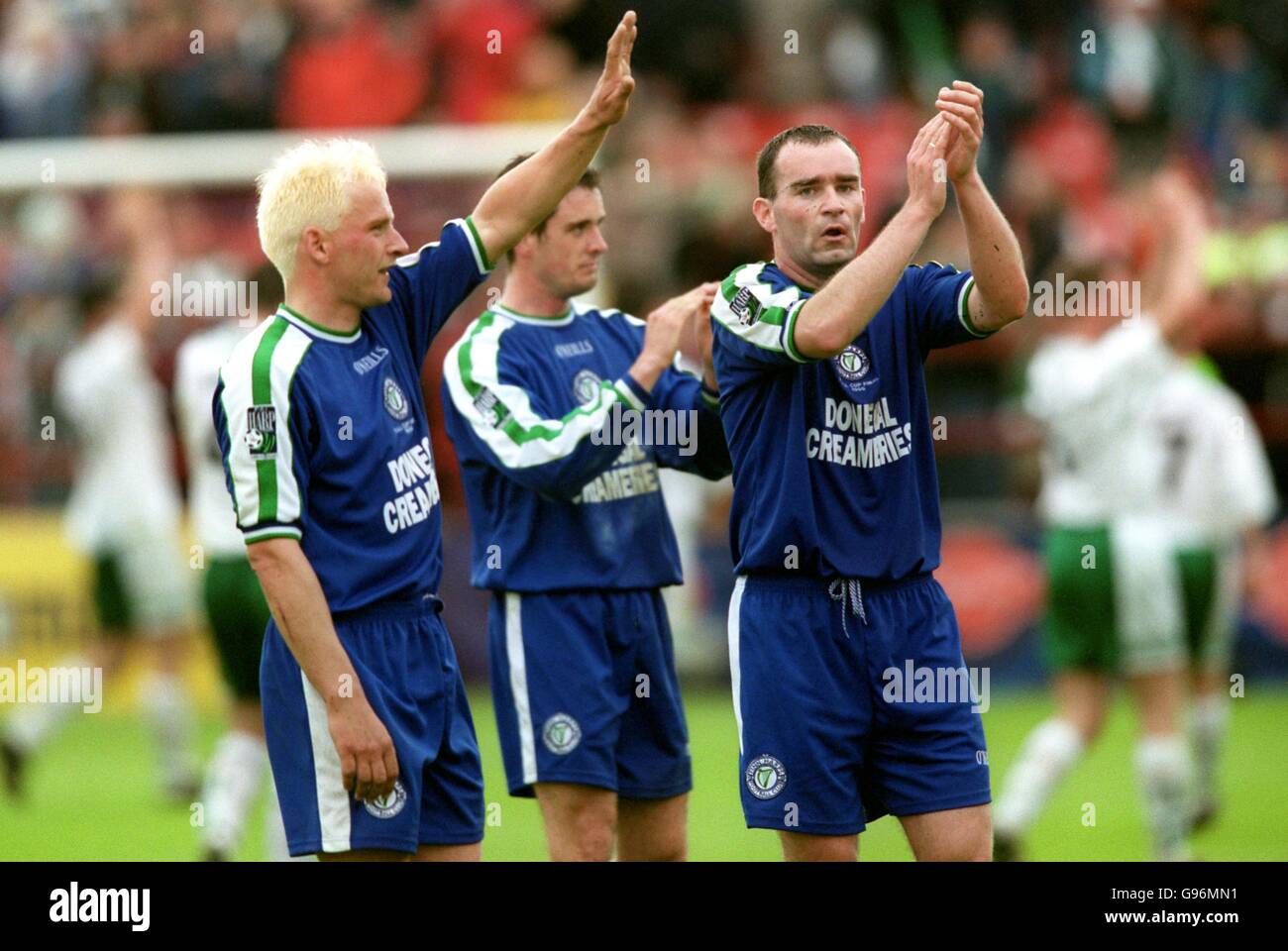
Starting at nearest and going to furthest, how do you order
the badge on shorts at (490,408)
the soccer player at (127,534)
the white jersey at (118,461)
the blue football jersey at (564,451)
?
the blue football jersey at (564,451) < the badge on shorts at (490,408) < the soccer player at (127,534) < the white jersey at (118,461)

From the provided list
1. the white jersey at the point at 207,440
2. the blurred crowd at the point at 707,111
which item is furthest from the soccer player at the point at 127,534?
the blurred crowd at the point at 707,111

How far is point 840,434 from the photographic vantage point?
539 centimetres

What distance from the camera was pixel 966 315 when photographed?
5340 millimetres

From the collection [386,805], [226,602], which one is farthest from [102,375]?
[386,805]

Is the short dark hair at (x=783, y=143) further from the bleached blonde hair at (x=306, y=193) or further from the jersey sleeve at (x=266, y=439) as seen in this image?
the jersey sleeve at (x=266, y=439)

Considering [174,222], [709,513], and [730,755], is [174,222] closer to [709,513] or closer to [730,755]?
[709,513]

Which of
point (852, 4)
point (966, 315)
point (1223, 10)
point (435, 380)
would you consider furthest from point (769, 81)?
point (966, 315)

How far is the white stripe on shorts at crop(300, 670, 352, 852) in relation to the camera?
17.0 ft

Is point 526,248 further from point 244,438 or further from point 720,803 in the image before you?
point 720,803

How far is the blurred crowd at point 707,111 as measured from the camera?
15234 mm

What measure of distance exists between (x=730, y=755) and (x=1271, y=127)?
8.21m

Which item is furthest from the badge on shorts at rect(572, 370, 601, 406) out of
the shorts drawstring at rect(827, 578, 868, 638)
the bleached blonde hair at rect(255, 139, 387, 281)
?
the shorts drawstring at rect(827, 578, 868, 638)

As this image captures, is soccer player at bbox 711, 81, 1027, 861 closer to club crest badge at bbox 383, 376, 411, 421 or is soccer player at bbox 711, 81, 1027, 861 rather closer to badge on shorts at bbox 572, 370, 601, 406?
club crest badge at bbox 383, 376, 411, 421

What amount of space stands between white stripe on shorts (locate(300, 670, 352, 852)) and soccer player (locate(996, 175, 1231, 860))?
435cm
